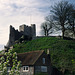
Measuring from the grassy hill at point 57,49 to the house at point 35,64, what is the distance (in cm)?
349

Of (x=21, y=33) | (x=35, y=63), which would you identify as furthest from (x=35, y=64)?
(x=21, y=33)

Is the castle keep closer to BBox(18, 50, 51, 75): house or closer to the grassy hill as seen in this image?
the grassy hill

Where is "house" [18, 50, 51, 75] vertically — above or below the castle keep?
below

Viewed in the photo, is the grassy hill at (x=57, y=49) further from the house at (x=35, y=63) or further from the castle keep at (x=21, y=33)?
the castle keep at (x=21, y=33)

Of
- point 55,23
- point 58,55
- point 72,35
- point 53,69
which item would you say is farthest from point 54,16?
point 53,69

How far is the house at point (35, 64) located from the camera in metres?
41.9

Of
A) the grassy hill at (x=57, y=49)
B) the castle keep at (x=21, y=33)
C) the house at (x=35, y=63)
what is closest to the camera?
the house at (x=35, y=63)

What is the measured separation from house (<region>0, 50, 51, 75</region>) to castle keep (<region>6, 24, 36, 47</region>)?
25869mm

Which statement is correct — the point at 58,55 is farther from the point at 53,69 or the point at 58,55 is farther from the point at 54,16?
the point at 54,16

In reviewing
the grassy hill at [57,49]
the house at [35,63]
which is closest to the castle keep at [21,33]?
the grassy hill at [57,49]

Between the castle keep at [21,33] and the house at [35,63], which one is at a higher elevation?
the castle keep at [21,33]

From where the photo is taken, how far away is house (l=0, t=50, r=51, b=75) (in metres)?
41.9

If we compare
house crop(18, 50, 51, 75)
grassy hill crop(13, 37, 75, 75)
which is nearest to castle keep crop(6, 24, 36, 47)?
grassy hill crop(13, 37, 75, 75)

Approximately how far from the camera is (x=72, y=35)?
66.4m
